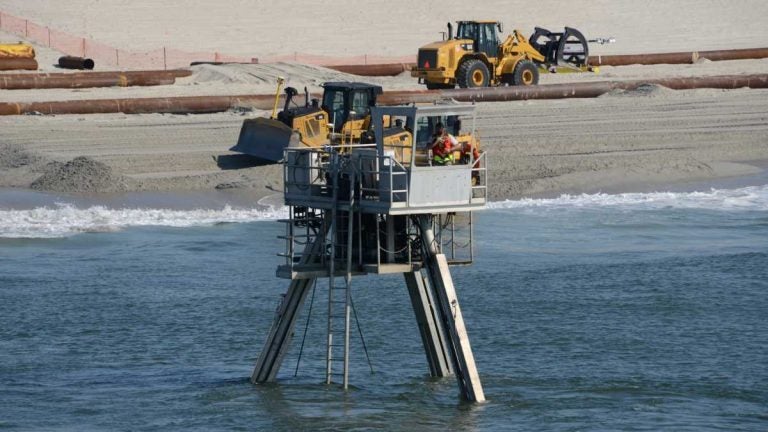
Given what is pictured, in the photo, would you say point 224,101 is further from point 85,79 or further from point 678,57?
point 678,57

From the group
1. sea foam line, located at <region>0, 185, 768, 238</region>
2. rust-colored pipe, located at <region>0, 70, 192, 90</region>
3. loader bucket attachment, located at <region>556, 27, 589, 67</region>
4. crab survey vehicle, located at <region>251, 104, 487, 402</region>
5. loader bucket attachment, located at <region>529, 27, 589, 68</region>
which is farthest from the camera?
loader bucket attachment, located at <region>556, 27, 589, 67</region>

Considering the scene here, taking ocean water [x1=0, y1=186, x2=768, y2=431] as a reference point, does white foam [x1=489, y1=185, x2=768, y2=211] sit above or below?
above

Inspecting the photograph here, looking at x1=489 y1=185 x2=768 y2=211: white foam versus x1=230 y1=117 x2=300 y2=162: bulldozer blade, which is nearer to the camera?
x1=230 y1=117 x2=300 y2=162: bulldozer blade

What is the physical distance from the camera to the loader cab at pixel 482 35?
4062cm

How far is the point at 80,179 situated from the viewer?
28594 mm

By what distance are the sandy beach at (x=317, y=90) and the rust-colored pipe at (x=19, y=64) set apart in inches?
75.8

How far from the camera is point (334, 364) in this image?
17.8 meters

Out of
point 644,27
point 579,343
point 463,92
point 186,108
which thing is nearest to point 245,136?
point 186,108

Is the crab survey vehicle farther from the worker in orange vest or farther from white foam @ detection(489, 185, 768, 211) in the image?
white foam @ detection(489, 185, 768, 211)

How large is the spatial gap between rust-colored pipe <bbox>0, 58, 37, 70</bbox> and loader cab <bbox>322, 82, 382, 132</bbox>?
18139 millimetres

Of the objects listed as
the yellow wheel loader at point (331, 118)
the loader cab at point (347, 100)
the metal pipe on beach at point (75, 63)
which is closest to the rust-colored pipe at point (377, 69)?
the metal pipe on beach at point (75, 63)

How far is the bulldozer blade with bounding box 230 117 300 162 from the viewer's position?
28.4 m

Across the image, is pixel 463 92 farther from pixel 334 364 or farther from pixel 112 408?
pixel 112 408

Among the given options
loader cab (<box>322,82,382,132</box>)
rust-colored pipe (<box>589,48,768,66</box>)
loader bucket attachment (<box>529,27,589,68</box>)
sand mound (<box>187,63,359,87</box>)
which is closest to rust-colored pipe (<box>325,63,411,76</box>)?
sand mound (<box>187,63,359,87</box>)
